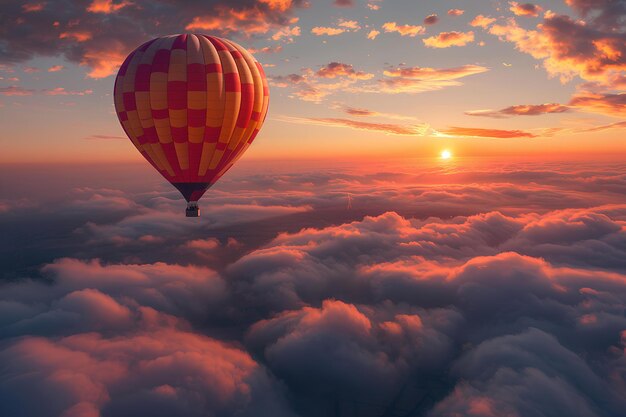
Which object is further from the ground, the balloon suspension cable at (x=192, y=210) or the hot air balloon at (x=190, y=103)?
the hot air balloon at (x=190, y=103)

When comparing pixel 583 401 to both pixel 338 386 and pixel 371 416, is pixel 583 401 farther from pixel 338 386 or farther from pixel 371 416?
pixel 338 386

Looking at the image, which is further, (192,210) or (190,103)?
(192,210)

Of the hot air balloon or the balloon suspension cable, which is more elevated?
the hot air balloon

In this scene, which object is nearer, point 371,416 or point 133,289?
point 371,416

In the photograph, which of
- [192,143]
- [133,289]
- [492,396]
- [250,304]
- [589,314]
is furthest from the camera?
[250,304]

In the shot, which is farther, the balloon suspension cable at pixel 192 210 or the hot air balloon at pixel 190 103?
the balloon suspension cable at pixel 192 210

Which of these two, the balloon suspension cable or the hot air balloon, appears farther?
the balloon suspension cable

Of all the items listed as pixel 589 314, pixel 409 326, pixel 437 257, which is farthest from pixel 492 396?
pixel 437 257

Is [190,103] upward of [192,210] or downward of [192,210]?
upward
